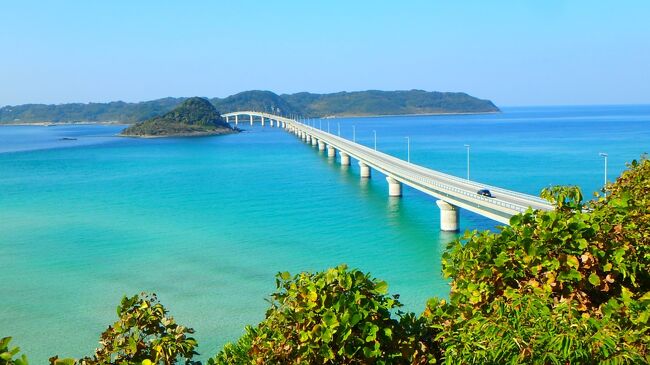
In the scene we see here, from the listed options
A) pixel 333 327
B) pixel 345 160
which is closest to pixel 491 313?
pixel 333 327

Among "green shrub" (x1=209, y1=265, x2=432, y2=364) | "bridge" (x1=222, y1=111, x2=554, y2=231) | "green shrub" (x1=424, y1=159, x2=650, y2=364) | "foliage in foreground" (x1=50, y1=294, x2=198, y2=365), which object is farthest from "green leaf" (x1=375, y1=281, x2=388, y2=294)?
"bridge" (x1=222, y1=111, x2=554, y2=231)

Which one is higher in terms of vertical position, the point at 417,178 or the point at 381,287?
the point at 381,287

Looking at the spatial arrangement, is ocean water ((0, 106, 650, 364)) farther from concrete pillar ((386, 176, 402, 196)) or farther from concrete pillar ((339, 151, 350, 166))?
concrete pillar ((339, 151, 350, 166))

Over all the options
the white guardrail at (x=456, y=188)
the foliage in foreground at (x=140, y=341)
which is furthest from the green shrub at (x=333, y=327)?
the white guardrail at (x=456, y=188)

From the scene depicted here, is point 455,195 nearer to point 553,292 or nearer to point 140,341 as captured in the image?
point 553,292

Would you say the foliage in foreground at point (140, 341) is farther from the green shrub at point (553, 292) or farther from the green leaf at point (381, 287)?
the green shrub at point (553, 292)

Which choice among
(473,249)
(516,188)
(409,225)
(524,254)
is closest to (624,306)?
(524,254)
